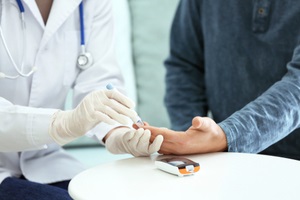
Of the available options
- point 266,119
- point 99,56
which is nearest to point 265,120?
point 266,119

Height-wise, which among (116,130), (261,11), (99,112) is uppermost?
(261,11)

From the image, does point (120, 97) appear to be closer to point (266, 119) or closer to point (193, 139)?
point (193, 139)

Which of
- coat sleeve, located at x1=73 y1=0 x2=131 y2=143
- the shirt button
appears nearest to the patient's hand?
coat sleeve, located at x1=73 y1=0 x2=131 y2=143

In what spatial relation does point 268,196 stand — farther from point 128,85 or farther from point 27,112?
point 128,85

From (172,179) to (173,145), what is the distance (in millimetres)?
160

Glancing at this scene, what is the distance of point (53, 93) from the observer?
4.52 feet

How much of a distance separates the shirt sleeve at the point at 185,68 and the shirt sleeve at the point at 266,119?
1.44 feet

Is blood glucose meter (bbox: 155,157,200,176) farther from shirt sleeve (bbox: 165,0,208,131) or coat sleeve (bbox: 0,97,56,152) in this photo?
shirt sleeve (bbox: 165,0,208,131)

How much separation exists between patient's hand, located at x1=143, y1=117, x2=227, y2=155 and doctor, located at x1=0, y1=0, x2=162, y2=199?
0.03 metres

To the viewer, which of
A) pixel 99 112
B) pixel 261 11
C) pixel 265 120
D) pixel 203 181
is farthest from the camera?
pixel 261 11

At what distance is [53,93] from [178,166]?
49 cm

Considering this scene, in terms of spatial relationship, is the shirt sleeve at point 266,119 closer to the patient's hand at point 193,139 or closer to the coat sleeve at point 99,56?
the patient's hand at point 193,139

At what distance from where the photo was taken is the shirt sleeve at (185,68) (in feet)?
5.72

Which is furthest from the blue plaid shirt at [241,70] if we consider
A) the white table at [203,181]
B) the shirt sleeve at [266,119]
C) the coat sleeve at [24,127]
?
the coat sleeve at [24,127]
